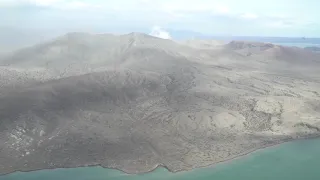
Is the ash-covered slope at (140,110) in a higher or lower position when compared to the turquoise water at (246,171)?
higher

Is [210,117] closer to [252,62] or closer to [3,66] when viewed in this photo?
[3,66]

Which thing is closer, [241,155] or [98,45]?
[241,155]

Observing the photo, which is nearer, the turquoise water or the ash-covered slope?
the turquoise water

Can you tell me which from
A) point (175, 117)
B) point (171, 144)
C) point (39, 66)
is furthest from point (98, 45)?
point (171, 144)

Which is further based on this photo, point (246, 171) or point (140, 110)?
point (140, 110)

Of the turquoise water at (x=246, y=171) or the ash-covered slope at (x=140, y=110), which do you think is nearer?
the turquoise water at (x=246, y=171)
